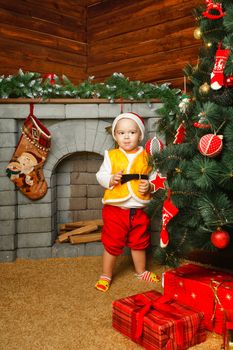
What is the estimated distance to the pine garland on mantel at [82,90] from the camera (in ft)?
8.85

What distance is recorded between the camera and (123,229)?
2.37 m

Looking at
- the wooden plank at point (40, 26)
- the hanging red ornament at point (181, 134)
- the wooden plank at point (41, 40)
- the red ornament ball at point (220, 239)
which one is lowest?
the red ornament ball at point (220, 239)

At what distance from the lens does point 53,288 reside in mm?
2230

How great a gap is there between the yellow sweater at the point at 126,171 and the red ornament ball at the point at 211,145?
762 mm

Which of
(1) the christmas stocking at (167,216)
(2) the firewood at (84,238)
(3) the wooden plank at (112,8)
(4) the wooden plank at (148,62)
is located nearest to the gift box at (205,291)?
(1) the christmas stocking at (167,216)

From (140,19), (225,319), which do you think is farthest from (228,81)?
(140,19)

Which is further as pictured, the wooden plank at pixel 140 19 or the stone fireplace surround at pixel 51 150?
the wooden plank at pixel 140 19

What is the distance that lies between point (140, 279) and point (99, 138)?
1.15m

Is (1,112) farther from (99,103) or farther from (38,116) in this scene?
(99,103)

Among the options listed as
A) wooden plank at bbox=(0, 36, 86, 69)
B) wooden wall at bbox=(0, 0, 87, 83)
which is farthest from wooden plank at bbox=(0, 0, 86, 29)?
wooden plank at bbox=(0, 36, 86, 69)

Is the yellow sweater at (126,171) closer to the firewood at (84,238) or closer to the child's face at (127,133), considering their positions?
the child's face at (127,133)

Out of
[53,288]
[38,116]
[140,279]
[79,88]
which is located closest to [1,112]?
[38,116]

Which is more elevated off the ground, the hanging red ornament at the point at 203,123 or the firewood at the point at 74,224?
the hanging red ornament at the point at 203,123

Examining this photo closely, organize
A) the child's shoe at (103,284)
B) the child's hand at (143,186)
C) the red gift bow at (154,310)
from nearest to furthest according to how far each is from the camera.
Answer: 1. the red gift bow at (154,310)
2. the child's shoe at (103,284)
3. the child's hand at (143,186)
